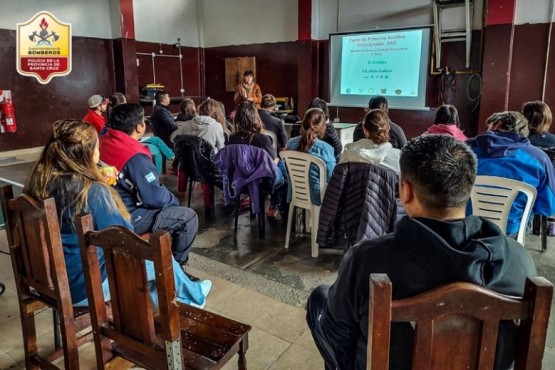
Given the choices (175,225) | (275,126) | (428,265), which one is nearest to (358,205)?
(175,225)

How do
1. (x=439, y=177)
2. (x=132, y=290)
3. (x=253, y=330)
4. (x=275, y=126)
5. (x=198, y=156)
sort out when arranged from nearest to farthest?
(x=439, y=177)
(x=132, y=290)
(x=253, y=330)
(x=198, y=156)
(x=275, y=126)

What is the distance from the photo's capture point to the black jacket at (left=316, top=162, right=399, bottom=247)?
2.48 meters

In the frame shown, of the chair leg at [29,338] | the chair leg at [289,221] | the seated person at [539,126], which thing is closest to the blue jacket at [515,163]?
the seated person at [539,126]

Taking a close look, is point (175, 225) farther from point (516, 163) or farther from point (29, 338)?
point (516, 163)

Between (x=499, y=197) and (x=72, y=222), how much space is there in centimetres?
223

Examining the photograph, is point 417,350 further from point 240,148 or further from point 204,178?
point 204,178

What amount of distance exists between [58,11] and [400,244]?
8295 millimetres

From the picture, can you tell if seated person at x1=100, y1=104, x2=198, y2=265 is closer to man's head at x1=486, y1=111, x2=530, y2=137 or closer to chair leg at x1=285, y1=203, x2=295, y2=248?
chair leg at x1=285, y1=203, x2=295, y2=248

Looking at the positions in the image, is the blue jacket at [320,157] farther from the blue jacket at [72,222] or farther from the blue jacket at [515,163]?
the blue jacket at [72,222]

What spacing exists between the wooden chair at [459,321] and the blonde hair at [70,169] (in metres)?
1.20

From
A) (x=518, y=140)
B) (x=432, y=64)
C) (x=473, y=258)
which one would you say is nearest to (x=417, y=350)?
(x=473, y=258)

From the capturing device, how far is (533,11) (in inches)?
229

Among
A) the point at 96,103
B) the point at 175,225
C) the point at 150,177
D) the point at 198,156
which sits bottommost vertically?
the point at 175,225

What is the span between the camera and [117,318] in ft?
4.32
